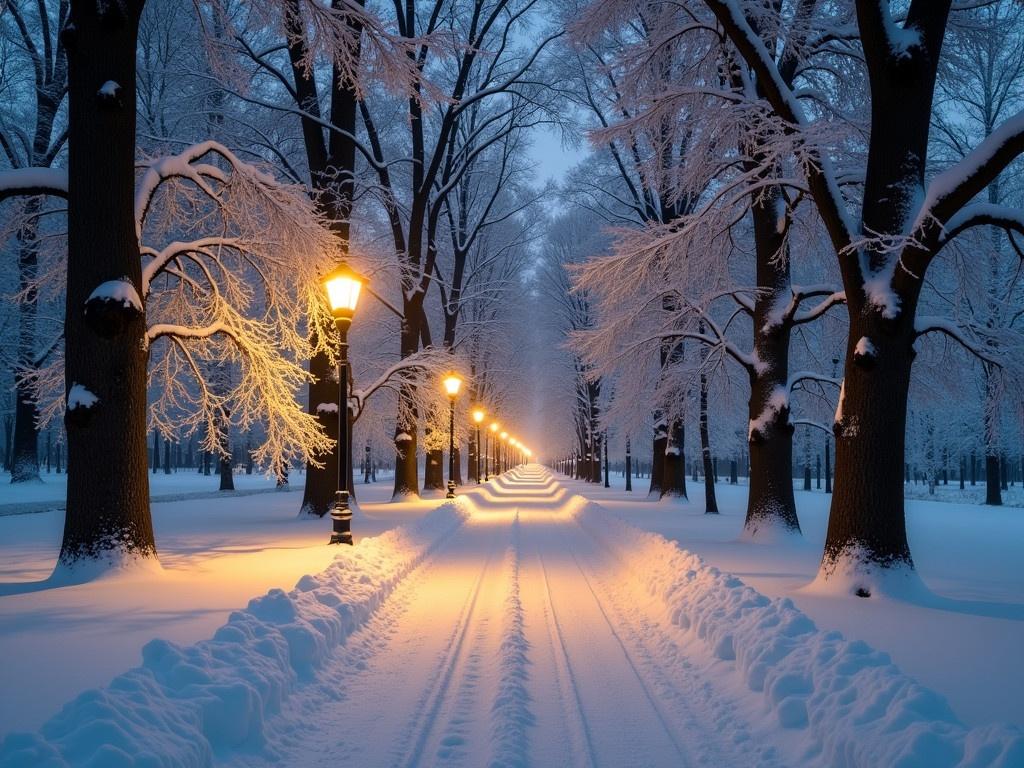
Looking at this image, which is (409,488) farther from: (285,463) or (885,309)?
(885,309)

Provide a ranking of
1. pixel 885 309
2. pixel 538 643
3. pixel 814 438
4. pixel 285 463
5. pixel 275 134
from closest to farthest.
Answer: pixel 538 643 → pixel 885 309 → pixel 285 463 → pixel 275 134 → pixel 814 438

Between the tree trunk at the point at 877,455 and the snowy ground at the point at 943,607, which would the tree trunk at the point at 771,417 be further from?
the tree trunk at the point at 877,455

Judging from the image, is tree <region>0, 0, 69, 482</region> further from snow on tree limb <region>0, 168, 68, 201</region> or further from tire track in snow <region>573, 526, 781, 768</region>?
tire track in snow <region>573, 526, 781, 768</region>

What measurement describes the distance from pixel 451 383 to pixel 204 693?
59.6ft

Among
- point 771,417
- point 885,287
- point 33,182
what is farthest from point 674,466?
point 33,182

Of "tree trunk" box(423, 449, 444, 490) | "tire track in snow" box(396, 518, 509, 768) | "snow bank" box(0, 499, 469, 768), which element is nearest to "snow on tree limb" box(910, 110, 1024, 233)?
"tire track in snow" box(396, 518, 509, 768)

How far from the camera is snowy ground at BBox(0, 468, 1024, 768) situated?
12.3ft

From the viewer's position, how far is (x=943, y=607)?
7.47 m

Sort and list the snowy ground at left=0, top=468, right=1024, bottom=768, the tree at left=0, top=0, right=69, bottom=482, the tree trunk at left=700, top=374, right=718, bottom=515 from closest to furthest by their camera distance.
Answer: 1. the snowy ground at left=0, top=468, right=1024, bottom=768
2. the tree trunk at left=700, top=374, right=718, bottom=515
3. the tree at left=0, top=0, right=69, bottom=482

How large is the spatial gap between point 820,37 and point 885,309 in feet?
24.7

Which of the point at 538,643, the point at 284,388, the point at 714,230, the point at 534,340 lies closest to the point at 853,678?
the point at 538,643

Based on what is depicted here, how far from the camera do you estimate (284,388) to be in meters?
11.5

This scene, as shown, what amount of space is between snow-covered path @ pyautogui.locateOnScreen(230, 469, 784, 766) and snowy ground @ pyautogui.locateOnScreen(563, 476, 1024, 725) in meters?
1.56

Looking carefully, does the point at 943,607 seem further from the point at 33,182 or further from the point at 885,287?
the point at 33,182
